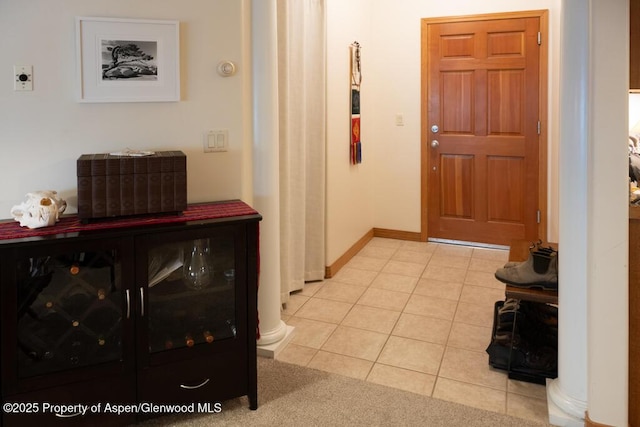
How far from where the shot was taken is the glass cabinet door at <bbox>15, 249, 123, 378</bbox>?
1.82m

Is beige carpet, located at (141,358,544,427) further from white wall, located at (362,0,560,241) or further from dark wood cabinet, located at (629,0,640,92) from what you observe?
white wall, located at (362,0,560,241)

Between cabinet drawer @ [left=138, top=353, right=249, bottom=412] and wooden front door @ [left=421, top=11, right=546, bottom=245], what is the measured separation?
10.5 ft

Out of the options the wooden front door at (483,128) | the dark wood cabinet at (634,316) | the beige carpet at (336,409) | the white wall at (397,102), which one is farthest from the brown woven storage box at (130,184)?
the wooden front door at (483,128)

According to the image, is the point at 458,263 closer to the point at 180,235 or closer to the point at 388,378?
the point at 388,378

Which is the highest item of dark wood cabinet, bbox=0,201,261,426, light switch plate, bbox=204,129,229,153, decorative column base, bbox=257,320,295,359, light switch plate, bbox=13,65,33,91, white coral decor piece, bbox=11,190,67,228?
light switch plate, bbox=13,65,33,91

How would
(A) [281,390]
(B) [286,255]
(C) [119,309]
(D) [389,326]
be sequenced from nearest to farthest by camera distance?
(C) [119,309]
(A) [281,390]
(D) [389,326]
(B) [286,255]

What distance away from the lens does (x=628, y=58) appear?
1766 mm

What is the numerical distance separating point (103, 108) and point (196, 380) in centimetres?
121

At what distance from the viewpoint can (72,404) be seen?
1.89 m

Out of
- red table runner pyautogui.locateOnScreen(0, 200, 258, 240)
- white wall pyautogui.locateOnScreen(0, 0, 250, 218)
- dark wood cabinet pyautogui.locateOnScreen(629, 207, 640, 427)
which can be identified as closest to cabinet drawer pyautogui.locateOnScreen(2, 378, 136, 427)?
red table runner pyautogui.locateOnScreen(0, 200, 258, 240)

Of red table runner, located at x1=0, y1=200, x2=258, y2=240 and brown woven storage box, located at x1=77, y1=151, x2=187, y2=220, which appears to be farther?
brown woven storage box, located at x1=77, y1=151, x2=187, y2=220

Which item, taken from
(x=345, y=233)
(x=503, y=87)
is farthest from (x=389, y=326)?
(x=503, y=87)

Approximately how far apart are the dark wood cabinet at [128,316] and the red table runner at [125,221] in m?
0.01

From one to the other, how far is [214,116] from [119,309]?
993mm
